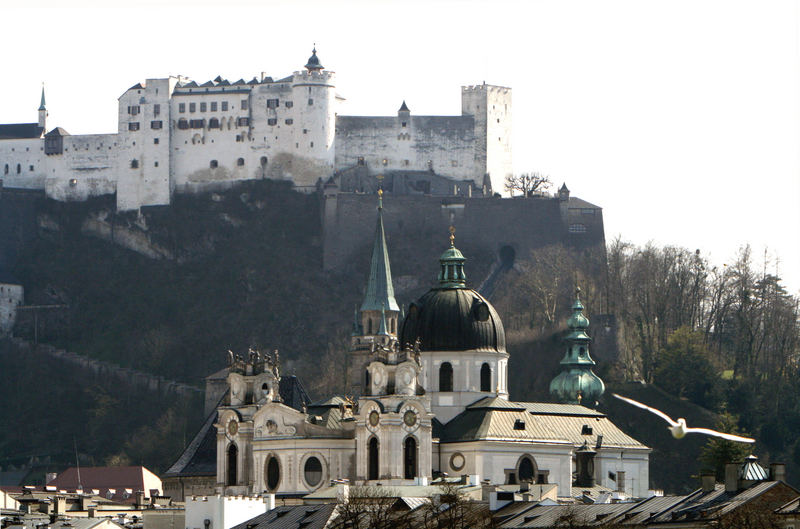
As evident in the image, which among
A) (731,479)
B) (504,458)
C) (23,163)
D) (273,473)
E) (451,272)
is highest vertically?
(23,163)

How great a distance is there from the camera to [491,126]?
449 feet

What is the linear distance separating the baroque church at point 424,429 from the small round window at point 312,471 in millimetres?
34

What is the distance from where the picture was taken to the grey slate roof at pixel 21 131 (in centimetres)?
14212

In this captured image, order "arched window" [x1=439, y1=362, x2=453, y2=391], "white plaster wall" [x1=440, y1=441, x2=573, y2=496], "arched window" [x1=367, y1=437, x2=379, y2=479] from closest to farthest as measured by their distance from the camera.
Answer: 1. "arched window" [x1=367, y1=437, x2=379, y2=479]
2. "white plaster wall" [x1=440, y1=441, x2=573, y2=496]
3. "arched window" [x1=439, y1=362, x2=453, y2=391]

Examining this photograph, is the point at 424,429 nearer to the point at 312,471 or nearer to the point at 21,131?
the point at 312,471

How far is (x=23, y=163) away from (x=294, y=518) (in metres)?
76.8

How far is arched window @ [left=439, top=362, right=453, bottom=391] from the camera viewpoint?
86188 mm

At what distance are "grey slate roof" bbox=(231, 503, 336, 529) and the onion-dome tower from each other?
2802cm

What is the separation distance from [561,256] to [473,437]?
139 feet

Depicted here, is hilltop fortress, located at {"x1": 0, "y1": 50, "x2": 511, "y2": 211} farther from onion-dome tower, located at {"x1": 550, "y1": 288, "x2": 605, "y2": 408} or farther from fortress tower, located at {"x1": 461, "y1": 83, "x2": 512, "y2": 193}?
onion-dome tower, located at {"x1": 550, "y1": 288, "x2": 605, "y2": 408}

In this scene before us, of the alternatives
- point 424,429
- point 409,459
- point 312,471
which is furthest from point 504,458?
point 312,471

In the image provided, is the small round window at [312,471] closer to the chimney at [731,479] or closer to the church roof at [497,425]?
the church roof at [497,425]

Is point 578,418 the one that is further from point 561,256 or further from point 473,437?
point 561,256

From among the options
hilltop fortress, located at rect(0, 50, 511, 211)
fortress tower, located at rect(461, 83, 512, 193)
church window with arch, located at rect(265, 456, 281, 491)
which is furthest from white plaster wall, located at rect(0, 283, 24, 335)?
church window with arch, located at rect(265, 456, 281, 491)
